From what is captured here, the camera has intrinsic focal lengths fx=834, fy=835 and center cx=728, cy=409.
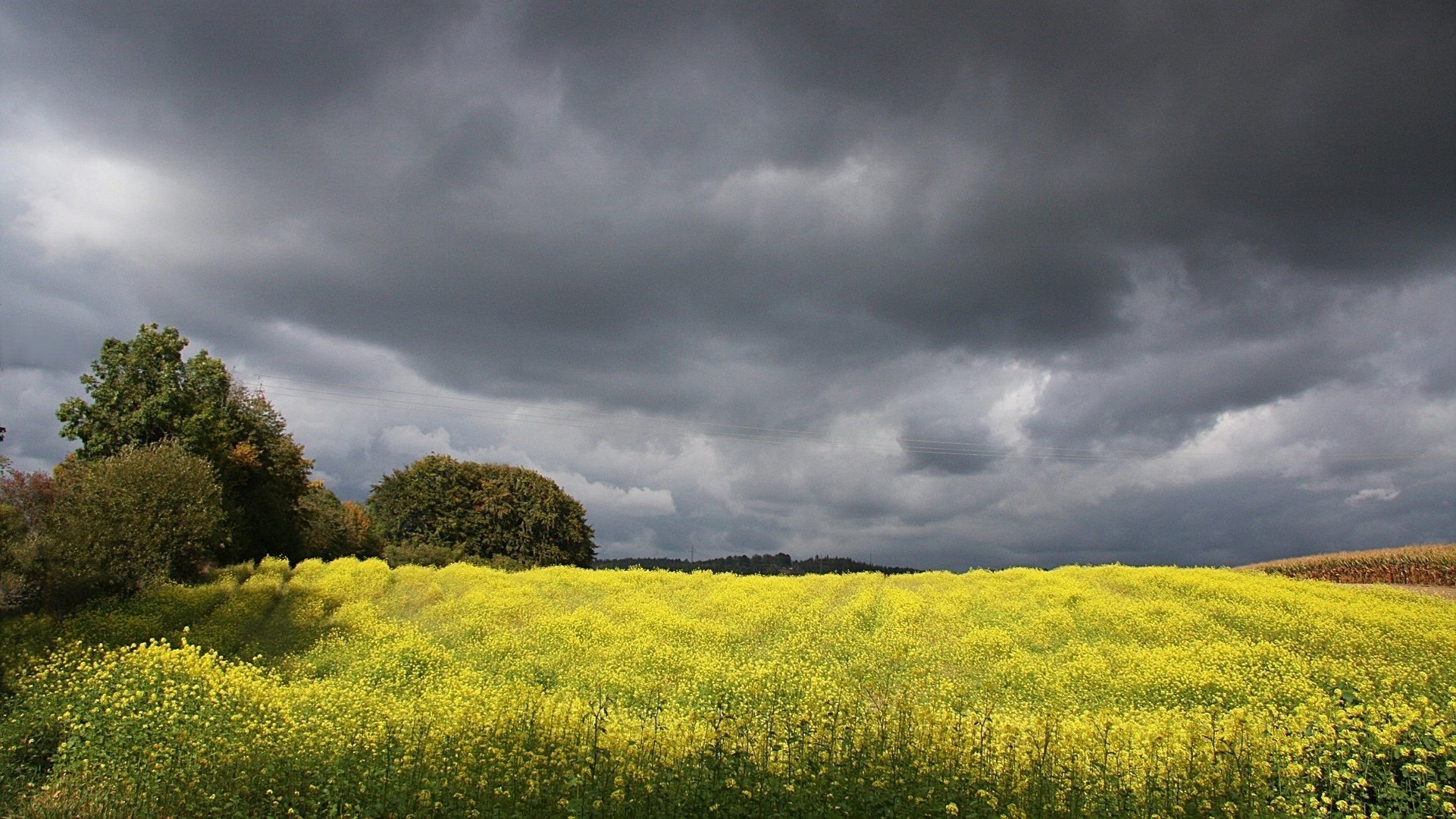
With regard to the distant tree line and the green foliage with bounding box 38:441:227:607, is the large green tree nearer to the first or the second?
Result: the distant tree line

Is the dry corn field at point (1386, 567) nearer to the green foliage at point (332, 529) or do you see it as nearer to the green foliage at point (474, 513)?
the green foliage at point (474, 513)

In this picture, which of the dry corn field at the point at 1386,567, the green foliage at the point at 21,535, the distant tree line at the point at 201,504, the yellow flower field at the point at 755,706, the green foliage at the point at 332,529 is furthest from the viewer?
the green foliage at the point at 332,529

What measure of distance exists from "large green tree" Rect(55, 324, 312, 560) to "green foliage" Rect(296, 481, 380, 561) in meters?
5.41

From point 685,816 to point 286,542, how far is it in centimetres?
5489

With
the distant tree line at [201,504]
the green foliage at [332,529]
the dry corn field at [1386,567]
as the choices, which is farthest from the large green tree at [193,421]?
the dry corn field at [1386,567]

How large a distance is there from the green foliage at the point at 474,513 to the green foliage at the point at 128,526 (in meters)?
33.3

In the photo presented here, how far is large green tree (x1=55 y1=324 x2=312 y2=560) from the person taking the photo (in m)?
46.1

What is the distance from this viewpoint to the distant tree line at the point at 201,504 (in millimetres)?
30719

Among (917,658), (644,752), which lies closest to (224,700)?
(644,752)

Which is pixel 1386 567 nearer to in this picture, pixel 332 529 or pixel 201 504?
pixel 201 504

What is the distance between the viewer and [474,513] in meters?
71.6

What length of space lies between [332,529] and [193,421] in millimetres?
21699

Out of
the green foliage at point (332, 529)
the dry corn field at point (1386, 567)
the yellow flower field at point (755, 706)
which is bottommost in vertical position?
the yellow flower field at point (755, 706)

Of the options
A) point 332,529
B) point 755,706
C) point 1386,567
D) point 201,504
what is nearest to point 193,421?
point 201,504
